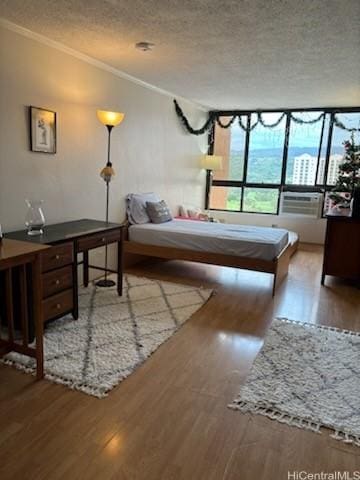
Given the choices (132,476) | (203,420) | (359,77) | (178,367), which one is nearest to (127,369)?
(178,367)

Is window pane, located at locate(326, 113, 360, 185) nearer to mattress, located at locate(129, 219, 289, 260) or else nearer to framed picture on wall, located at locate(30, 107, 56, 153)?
mattress, located at locate(129, 219, 289, 260)

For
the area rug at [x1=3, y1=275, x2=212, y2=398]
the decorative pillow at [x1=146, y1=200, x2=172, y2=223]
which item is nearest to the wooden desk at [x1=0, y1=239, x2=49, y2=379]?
the area rug at [x1=3, y1=275, x2=212, y2=398]

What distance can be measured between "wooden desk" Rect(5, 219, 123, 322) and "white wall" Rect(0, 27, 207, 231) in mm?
453

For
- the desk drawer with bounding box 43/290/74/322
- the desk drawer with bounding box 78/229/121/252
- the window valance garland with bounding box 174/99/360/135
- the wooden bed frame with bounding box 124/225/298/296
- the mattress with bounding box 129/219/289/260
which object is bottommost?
the desk drawer with bounding box 43/290/74/322

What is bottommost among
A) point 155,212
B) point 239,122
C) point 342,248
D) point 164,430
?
point 164,430

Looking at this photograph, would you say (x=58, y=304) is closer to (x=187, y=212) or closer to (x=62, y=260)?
(x=62, y=260)

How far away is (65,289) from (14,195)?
933 millimetres

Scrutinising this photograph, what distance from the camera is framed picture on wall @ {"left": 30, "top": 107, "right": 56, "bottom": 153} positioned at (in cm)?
315

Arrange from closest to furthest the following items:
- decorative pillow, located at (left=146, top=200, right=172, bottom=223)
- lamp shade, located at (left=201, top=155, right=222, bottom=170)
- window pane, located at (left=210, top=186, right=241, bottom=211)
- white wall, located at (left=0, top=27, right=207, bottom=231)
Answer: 1. white wall, located at (left=0, top=27, right=207, bottom=231)
2. decorative pillow, located at (left=146, top=200, right=172, bottom=223)
3. lamp shade, located at (left=201, top=155, right=222, bottom=170)
4. window pane, located at (left=210, top=186, right=241, bottom=211)

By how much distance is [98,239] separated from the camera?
10.7 ft

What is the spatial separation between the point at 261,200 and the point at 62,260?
504 centimetres

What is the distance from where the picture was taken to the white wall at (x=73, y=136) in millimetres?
2977

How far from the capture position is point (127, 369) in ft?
7.76

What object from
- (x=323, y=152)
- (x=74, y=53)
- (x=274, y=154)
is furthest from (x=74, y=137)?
(x=323, y=152)
